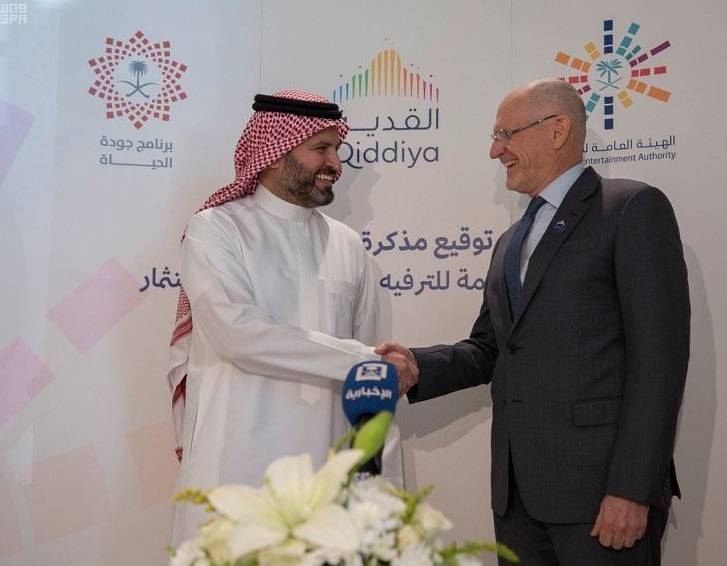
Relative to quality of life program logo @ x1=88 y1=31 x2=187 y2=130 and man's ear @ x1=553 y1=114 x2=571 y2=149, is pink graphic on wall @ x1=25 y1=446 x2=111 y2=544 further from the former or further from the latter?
man's ear @ x1=553 y1=114 x2=571 y2=149

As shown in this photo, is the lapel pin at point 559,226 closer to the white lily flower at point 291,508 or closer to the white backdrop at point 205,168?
the white backdrop at point 205,168

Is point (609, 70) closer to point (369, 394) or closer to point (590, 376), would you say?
point (590, 376)

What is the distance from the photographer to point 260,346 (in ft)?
8.54

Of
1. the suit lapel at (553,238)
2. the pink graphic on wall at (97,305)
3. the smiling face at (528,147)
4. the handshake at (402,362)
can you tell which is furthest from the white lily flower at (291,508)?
the pink graphic on wall at (97,305)

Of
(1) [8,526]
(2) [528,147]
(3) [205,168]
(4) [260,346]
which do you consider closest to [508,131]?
(2) [528,147]

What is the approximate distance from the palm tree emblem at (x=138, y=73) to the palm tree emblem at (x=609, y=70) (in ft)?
5.88

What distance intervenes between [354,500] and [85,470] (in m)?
2.70

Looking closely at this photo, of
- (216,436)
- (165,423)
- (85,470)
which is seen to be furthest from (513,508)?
(85,470)

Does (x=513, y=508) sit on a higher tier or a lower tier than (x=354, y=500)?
lower

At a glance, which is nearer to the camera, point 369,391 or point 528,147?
point 369,391

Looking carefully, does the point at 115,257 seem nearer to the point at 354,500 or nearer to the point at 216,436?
the point at 216,436

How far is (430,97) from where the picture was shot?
3.56m

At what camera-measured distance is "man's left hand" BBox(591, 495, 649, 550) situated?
7.30 feet

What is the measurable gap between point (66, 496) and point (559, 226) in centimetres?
219
